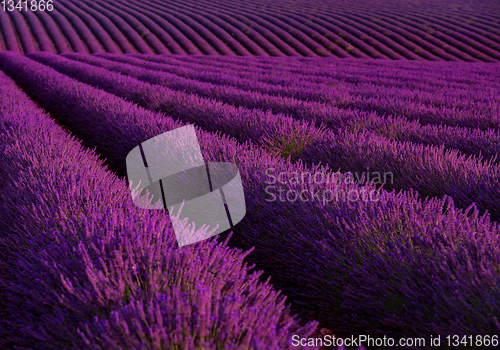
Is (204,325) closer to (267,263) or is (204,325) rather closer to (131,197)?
(267,263)

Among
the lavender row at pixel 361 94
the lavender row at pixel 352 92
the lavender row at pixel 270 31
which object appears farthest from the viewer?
the lavender row at pixel 270 31

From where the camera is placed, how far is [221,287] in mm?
1142

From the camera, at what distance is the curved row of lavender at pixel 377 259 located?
1.11 meters

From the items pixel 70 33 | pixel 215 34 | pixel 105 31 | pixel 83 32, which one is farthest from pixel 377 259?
pixel 105 31

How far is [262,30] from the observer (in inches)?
939

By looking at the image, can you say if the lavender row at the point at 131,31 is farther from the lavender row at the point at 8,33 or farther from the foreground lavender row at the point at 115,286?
the foreground lavender row at the point at 115,286

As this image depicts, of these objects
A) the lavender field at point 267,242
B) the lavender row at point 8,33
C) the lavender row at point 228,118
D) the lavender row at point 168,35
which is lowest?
the lavender row at point 8,33

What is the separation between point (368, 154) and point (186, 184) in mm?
1499

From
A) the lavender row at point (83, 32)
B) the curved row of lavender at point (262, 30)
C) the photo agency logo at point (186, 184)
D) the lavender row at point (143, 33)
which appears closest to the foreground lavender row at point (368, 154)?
the photo agency logo at point (186, 184)

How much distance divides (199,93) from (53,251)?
4.90 meters

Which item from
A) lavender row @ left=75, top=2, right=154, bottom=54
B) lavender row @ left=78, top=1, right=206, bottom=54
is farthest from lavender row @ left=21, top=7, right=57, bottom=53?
lavender row @ left=78, top=1, right=206, bottom=54

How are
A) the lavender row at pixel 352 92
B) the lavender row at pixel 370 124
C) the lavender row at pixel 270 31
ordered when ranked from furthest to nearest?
the lavender row at pixel 270 31 → the lavender row at pixel 352 92 → the lavender row at pixel 370 124

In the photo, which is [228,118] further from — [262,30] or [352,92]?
[262,30]

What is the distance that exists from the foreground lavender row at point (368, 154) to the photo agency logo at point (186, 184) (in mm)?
799
